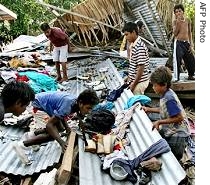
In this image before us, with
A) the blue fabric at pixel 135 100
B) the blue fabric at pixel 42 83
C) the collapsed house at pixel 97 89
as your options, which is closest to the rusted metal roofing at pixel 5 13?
the collapsed house at pixel 97 89

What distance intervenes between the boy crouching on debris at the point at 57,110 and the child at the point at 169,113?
0.66 meters

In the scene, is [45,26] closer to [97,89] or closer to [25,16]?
[97,89]

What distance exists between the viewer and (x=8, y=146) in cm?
499

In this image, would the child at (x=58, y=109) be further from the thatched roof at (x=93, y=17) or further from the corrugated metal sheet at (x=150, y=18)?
the thatched roof at (x=93, y=17)

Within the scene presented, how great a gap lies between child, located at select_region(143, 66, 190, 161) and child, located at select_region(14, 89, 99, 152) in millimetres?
665

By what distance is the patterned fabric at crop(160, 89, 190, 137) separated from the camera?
428 centimetres

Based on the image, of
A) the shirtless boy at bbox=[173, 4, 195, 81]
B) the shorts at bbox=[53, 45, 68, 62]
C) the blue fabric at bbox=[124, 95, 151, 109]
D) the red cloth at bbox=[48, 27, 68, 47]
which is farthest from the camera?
the shorts at bbox=[53, 45, 68, 62]

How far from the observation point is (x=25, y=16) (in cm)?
2000

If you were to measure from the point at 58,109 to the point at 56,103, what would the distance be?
13 cm

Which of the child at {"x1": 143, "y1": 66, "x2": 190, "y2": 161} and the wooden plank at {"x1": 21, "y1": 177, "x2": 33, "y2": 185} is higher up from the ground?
the child at {"x1": 143, "y1": 66, "x2": 190, "y2": 161}

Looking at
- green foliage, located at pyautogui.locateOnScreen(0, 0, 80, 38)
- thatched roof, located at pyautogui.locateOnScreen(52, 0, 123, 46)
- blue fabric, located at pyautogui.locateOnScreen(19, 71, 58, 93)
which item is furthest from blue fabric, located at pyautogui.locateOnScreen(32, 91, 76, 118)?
green foliage, located at pyautogui.locateOnScreen(0, 0, 80, 38)

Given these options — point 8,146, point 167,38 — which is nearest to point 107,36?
point 167,38

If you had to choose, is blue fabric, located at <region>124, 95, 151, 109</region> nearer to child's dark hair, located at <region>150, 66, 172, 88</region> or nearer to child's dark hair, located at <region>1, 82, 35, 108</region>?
child's dark hair, located at <region>150, 66, 172, 88</region>

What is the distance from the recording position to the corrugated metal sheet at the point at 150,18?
9.93 m
